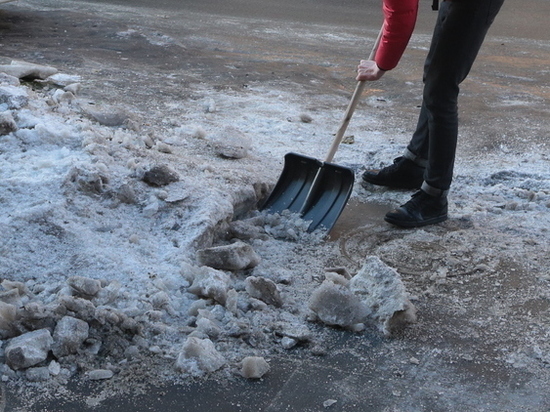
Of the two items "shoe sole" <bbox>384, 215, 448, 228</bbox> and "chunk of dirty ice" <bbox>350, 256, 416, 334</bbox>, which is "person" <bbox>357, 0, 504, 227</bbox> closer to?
"shoe sole" <bbox>384, 215, 448, 228</bbox>

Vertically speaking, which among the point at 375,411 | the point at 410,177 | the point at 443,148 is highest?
the point at 443,148

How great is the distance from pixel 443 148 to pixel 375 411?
1.64m

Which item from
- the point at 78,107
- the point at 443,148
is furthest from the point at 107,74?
the point at 443,148

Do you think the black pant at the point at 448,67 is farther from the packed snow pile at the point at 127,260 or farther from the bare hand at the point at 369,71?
the packed snow pile at the point at 127,260

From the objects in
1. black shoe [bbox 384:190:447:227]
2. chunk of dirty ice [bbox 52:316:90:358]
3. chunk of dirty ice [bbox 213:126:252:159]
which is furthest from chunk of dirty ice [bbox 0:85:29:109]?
black shoe [bbox 384:190:447:227]

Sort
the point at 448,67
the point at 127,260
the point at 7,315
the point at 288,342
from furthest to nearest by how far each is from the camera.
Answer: the point at 448,67 → the point at 127,260 → the point at 288,342 → the point at 7,315

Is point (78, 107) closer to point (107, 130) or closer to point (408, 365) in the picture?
point (107, 130)

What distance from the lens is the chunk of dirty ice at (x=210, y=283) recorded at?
8.41ft

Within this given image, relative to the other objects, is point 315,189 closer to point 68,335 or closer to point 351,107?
point 351,107

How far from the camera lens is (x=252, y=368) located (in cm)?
225

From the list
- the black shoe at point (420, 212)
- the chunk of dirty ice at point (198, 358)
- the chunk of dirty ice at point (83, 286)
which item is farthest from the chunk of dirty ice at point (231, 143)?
the chunk of dirty ice at point (198, 358)

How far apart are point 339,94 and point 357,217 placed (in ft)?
7.53

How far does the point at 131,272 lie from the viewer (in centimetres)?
266

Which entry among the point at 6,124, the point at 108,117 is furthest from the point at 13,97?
the point at 108,117
